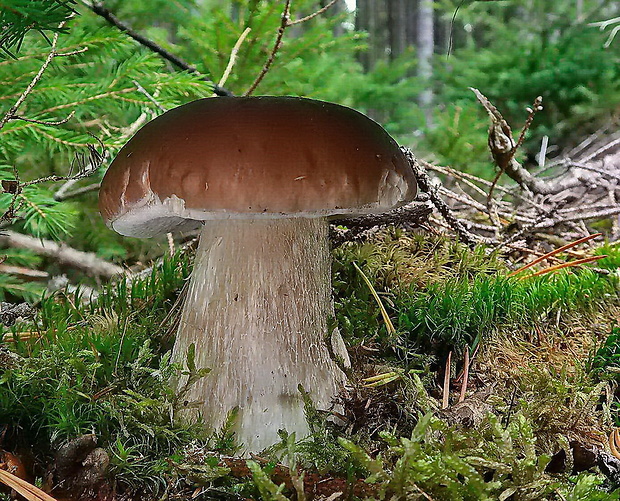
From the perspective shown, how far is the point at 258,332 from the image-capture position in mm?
1375

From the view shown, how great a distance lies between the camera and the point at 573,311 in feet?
5.92

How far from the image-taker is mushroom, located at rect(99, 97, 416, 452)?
3.65 ft

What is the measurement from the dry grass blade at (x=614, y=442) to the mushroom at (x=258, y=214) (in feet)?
2.40

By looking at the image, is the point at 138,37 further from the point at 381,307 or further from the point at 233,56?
the point at 381,307

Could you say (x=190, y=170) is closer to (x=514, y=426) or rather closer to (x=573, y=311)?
(x=514, y=426)

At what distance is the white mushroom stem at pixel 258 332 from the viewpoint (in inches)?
52.6

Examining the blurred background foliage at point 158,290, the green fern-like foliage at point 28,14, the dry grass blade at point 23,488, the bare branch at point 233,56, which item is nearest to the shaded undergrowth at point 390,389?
the blurred background foliage at point 158,290

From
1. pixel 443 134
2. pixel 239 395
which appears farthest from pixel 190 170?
pixel 443 134

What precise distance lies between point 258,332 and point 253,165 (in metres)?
0.51

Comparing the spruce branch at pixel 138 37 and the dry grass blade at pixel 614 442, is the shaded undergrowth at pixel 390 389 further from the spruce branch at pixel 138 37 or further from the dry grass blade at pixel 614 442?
the spruce branch at pixel 138 37

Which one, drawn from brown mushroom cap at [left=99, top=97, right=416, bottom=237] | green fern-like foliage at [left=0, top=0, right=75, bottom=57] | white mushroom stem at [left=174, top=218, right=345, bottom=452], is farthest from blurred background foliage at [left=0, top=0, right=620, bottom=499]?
brown mushroom cap at [left=99, top=97, right=416, bottom=237]

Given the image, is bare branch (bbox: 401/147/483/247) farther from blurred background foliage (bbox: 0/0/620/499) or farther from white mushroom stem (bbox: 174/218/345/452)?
white mushroom stem (bbox: 174/218/345/452)

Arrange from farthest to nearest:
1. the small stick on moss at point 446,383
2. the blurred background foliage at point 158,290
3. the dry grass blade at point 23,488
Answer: the small stick on moss at point 446,383, the blurred background foliage at point 158,290, the dry grass blade at point 23,488

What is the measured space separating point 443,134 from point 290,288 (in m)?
3.01
